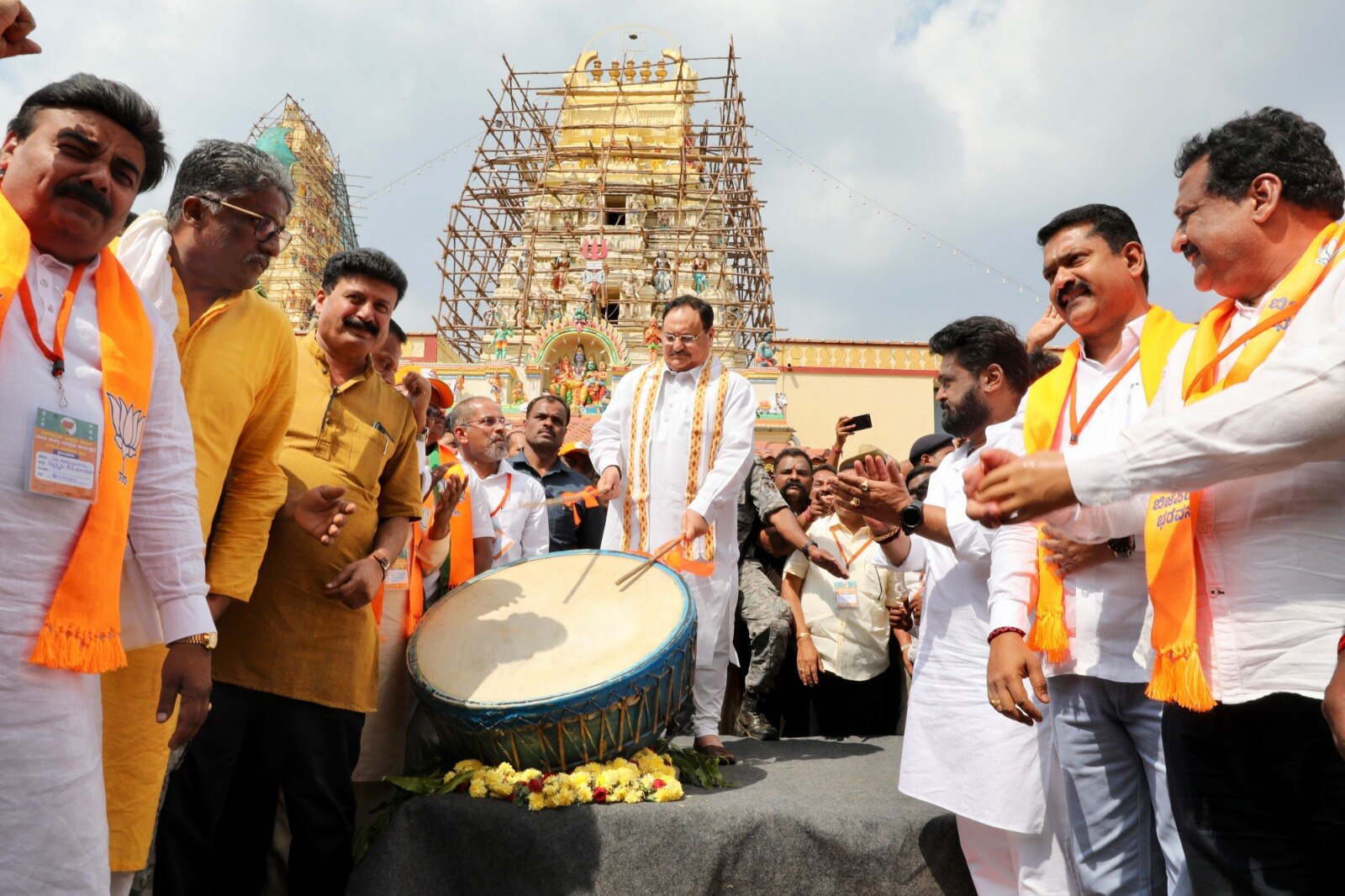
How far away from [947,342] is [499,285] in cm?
2309

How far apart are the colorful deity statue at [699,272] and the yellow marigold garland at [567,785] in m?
21.0

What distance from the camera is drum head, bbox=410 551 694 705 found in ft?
10.3

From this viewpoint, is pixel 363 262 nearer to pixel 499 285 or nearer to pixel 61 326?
pixel 61 326

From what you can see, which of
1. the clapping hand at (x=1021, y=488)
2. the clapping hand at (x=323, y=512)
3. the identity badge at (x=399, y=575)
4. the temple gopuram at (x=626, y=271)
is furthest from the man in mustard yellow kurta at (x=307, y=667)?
the temple gopuram at (x=626, y=271)

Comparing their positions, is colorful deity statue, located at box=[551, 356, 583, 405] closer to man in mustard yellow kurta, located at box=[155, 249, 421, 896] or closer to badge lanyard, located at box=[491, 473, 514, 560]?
badge lanyard, located at box=[491, 473, 514, 560]

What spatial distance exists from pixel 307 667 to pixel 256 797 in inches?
16.3

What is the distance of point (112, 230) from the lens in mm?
1827

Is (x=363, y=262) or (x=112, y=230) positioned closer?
(x=112, y=230)

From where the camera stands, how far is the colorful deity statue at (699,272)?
78.4 ft

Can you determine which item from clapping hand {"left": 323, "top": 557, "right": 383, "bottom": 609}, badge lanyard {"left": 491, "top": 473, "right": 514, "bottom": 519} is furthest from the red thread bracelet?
badge lanyard {"left": 491, "top": 473, "right": 514, "bottom": 519}

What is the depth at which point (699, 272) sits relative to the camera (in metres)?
24.0

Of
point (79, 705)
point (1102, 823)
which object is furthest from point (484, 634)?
point (1102, 823)

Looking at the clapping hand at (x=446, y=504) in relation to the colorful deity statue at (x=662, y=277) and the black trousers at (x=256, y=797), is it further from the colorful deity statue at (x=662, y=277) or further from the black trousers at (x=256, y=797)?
the colorful deity statue at (x=662, y=277)

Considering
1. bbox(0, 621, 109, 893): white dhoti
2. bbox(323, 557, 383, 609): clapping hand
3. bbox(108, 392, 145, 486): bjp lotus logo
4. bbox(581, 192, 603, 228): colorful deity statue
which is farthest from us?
bbox(581, 192, 603, 228): colorful deity statue
